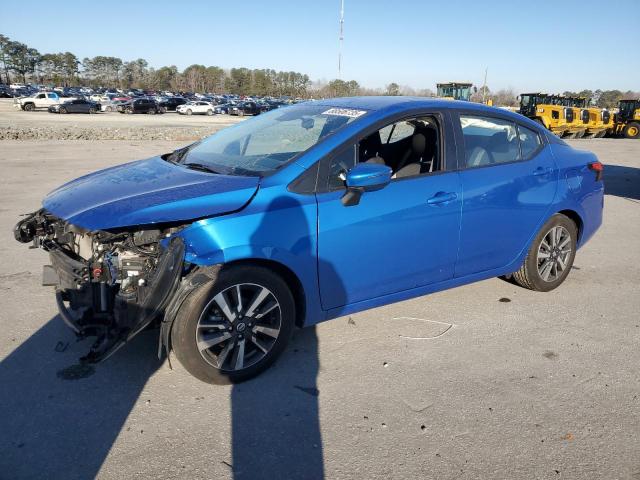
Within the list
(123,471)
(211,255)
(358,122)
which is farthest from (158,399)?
(358,122)

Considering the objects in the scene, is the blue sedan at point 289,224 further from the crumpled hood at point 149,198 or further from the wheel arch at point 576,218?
the wheel arch at point 576,218

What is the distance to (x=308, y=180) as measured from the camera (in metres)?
3.19

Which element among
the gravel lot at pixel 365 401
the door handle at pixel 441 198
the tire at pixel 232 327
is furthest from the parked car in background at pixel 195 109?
the tire at pixel 232 327

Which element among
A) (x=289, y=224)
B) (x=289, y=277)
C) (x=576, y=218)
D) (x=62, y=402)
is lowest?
(x=62, y=402)

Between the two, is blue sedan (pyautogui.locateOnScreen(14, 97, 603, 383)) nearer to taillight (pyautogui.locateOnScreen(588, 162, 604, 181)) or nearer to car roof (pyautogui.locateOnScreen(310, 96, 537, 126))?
car roof (pyautogui.locateOnScreen(310, 96, 537, 126))

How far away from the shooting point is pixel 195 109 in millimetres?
49031

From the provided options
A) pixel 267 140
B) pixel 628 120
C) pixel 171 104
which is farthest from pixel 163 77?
pixel 267 140

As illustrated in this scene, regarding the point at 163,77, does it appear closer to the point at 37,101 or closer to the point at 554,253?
the point at 37,101

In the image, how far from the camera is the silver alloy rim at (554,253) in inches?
A: 179

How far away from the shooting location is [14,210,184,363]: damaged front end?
2.80 m

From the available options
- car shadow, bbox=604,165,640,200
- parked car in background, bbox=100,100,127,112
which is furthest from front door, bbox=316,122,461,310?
parked car in background, bbox=100,100,127,112

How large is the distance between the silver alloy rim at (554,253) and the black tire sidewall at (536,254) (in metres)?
0.03

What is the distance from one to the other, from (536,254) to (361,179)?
2197 millimetres

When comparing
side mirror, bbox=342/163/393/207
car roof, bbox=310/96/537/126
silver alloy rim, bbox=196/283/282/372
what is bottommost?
silver alloy rim, bbox=196/283/282/372
